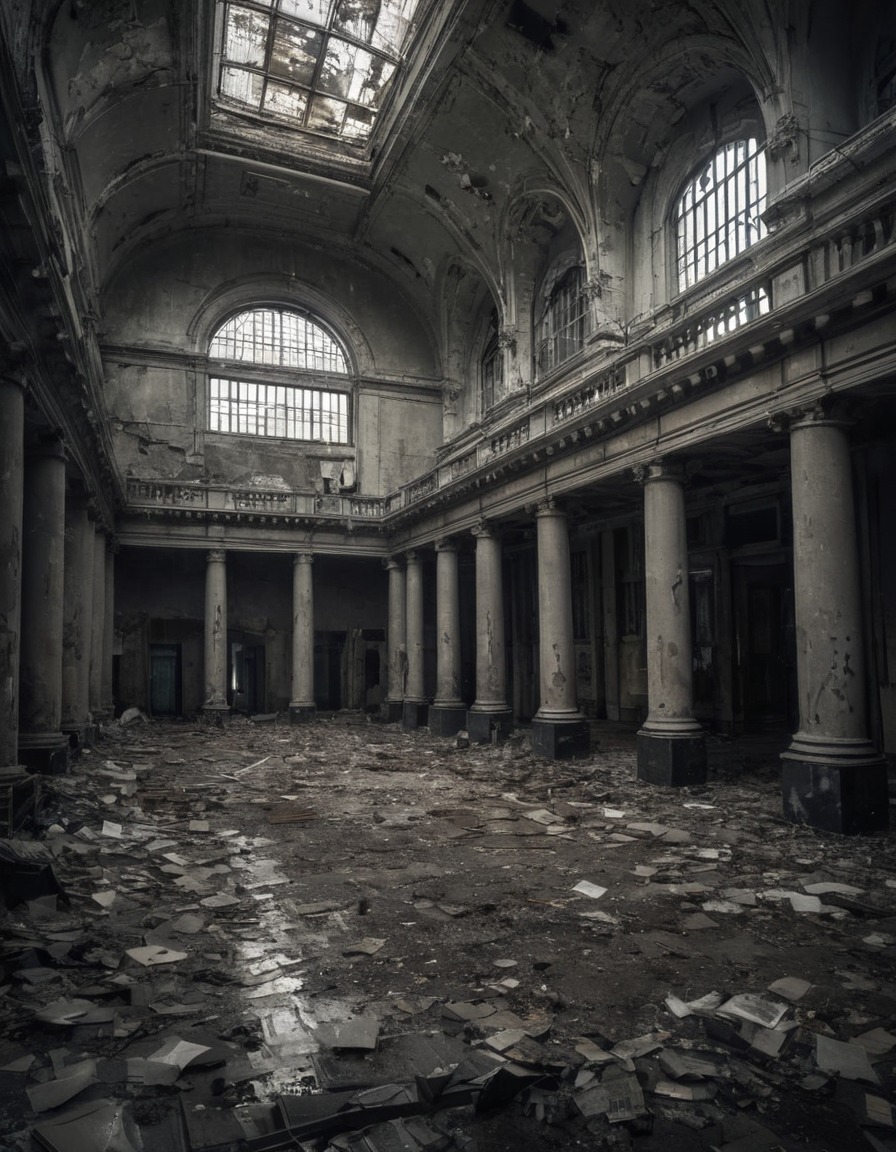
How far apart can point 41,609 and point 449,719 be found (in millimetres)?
10382

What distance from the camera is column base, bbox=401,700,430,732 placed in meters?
21.0

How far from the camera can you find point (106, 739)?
17.2 m

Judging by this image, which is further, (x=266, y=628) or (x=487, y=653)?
(x=266, y=628)

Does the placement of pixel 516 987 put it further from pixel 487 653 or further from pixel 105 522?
pixel 105 522

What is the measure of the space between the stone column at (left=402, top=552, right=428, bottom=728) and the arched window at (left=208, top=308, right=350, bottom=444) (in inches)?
277

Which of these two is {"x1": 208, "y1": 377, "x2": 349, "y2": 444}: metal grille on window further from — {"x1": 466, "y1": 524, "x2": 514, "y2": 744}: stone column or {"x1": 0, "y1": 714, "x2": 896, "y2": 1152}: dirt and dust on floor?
{"x1": 0, "y1": 714, "x2": 896, "y2": 1152}: dirt and dust on floor

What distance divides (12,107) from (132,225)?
55.5 feet

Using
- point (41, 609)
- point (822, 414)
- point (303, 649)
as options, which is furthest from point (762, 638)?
point (41, 609)

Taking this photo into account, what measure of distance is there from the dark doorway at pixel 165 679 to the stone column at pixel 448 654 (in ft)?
30.7

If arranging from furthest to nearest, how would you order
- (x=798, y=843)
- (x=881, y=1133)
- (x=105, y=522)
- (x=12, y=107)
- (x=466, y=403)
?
(x=466, y=403), (x=105, y=522), (x=798, y=843), (x=12, y=107), (x=881, y=1133)

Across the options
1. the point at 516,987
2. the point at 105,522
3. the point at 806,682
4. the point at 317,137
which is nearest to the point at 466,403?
the point at 317,137

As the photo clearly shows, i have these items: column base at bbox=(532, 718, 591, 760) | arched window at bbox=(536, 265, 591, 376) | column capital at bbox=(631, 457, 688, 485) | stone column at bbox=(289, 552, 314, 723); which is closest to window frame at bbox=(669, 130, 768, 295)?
arched window at bbox=(536, 265, 591, 376)

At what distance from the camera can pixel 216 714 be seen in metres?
21.8

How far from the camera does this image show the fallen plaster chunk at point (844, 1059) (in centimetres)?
346
